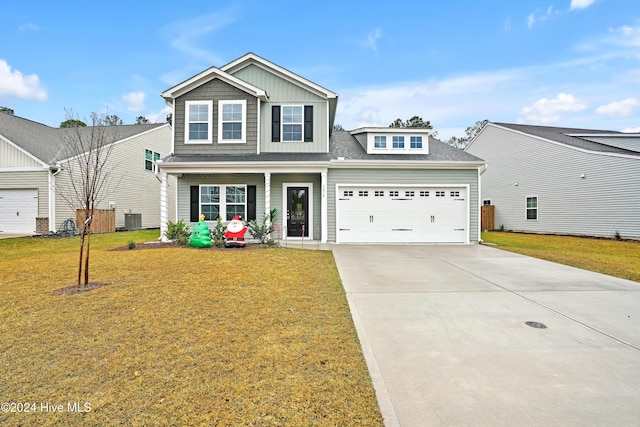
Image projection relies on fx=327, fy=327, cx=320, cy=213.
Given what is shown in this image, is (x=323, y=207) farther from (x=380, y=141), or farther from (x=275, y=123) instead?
(x=275, y=123)

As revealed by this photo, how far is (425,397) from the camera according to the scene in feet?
9.10

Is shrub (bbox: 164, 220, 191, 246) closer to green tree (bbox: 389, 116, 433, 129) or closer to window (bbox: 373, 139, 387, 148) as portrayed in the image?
window (bbox: 373, 139, 387, 148)

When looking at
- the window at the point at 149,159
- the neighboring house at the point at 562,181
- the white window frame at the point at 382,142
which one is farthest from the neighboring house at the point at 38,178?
the neighboring house at the point at 562,181

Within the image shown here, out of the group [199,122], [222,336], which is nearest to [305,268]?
[222,336]

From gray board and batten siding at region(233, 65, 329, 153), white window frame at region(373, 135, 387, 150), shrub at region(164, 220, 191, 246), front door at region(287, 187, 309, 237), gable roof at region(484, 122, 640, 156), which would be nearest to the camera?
shrub at region(164, 220, 191, 246)

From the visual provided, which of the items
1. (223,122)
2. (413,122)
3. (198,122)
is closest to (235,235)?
(223,122)

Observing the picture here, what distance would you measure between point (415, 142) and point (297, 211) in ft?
20.1

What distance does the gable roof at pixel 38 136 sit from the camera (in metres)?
16.8

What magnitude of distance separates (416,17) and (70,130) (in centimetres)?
2158

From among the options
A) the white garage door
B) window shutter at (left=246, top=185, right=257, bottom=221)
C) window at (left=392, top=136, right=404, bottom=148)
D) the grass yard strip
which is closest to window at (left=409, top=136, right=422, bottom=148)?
window at (left=392, top=136, right=404, bottom=148)

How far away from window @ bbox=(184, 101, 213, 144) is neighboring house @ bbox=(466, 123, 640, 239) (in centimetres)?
1894

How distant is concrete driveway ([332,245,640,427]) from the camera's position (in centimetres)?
261

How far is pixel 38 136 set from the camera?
61.9 feet

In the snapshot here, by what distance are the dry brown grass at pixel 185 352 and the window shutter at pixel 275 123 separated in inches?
341
